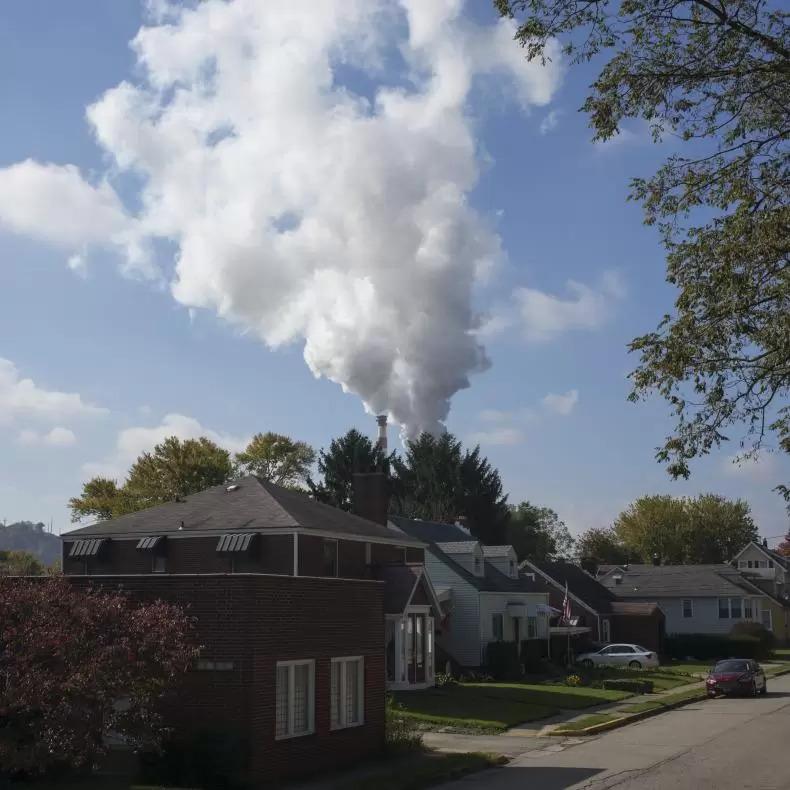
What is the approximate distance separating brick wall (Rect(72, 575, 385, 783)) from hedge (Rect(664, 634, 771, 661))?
160 feet

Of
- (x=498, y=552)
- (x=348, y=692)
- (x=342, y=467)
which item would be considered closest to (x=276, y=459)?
(x=342, y=467)

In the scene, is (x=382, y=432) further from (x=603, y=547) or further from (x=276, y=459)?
(x=603, y=547)

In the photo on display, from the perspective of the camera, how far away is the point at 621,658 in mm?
54500

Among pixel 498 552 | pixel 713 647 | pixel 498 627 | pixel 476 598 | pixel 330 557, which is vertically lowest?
pixel 713 647

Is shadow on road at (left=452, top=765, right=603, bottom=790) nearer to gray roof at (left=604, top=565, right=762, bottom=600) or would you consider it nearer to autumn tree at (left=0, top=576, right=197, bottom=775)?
autumn tree at (left=0, top=576, right=197, bottom=775)

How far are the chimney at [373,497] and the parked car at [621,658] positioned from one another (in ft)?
52.9

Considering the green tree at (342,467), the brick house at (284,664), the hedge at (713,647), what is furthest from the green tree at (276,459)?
the brick house at (284,664)

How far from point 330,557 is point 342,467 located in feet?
142

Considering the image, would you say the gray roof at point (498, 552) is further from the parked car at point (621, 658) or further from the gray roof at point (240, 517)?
the gray roof at point (240, 517)

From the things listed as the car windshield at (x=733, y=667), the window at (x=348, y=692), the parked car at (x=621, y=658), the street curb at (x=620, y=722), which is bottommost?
Answer: the street curb at (x=620, y=722)

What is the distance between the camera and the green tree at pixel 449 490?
82.2 m

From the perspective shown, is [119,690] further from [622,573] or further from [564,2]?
[622,573]

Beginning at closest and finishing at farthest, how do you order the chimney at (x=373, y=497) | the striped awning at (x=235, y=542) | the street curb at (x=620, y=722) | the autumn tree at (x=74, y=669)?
the autumn tree at (x=74, y=669) → the street curb at (x=620, y=722) → the striped awning at (x=235, y=542) → the chimney at (x=373, y=497)

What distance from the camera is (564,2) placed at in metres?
14.9
